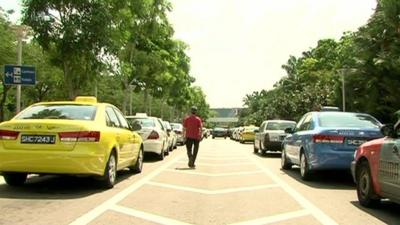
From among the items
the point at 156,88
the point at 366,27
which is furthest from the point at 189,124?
the point at 156,88

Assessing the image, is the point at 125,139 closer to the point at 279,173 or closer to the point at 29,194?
the point at 29,194

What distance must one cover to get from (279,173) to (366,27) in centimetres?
2079

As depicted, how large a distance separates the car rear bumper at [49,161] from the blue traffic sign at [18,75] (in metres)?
9.34

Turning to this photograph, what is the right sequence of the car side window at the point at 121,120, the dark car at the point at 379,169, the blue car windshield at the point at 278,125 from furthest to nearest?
the blue car windshield at the point at 278,125 < the car side window at the point at 121,120 < the dark car at the point at 379,169

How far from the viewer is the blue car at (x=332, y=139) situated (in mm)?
12820

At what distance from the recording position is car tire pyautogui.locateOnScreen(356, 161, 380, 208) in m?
9.45

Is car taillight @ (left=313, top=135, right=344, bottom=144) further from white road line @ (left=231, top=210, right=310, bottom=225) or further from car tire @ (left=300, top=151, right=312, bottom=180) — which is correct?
white road line @ (left=231, top=210, right=310, bottom=225)

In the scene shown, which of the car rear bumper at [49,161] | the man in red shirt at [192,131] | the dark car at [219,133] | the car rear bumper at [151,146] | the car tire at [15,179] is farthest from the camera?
the dark car at [219,133]

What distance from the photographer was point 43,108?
1158 centimetres

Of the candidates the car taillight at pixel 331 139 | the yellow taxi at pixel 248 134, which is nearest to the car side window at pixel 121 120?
the car taillight at pixel 331 139

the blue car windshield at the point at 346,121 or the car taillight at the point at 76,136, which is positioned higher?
the blue car windshield at the point at 346,121

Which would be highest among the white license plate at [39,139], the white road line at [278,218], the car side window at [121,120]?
the car side window at [121,120]

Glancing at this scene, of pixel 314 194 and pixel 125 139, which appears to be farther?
pixel 125 139

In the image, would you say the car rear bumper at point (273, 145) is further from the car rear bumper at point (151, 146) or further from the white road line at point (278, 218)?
the white road line at point (278, 218)
